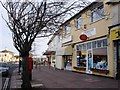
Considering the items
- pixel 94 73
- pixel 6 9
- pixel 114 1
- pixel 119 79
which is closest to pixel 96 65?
pixel 94 73

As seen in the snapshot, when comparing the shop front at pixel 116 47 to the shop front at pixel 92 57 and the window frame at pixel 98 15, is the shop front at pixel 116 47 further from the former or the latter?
the window frame at pixel 98 15

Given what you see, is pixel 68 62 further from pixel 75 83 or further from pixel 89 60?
pixel 75 83

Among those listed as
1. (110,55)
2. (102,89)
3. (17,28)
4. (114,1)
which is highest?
(114,1)

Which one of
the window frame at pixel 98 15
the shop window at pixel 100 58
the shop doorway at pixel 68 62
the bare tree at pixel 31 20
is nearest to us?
the bare tree at pixel 31 20

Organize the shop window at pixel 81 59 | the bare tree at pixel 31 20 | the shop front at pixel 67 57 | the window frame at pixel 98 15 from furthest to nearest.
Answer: the shop front at pixel 67 57, the shop window at pixel 81 59, the window frame at pixel 98 15, the bare tree at pixel 31 20

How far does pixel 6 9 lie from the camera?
1492 cm

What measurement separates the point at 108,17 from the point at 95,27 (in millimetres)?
3160

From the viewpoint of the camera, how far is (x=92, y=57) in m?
24.8

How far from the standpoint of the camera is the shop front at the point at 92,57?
2189 centimetres

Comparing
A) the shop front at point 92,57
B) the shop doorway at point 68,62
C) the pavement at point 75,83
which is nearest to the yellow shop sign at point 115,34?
the shop front at point 92,57

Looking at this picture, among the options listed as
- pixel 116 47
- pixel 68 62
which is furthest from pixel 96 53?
pixel 68 62

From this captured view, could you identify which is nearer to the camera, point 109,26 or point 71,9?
point 71,9

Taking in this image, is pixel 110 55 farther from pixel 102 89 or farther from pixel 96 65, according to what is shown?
pixel 102 89

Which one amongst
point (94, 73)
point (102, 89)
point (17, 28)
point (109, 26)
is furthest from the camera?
point (94, 73)
